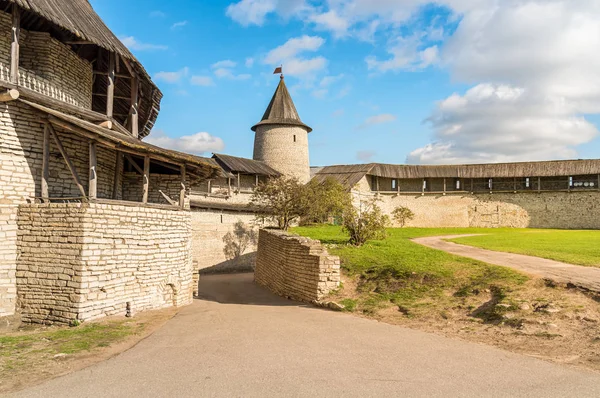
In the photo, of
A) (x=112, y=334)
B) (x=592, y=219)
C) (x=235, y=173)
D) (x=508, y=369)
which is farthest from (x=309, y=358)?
(x=592, y=219)

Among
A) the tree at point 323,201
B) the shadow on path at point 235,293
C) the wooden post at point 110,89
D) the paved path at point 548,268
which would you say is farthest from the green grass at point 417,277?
the tree at point 323,201

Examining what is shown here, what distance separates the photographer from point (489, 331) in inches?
297

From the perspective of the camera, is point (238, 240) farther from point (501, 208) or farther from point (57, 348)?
point (501, 208)

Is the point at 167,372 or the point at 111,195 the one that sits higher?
the point at 111,195

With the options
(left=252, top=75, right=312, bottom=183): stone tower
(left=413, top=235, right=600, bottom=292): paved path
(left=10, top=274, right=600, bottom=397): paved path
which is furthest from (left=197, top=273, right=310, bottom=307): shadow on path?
(left=252, top=75, right=312, bottom=183): stone tower

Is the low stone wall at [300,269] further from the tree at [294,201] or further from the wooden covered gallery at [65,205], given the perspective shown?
the tree at [294,201]

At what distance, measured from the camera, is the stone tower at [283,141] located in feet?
114

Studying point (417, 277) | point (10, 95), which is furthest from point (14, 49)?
point (417, 277)

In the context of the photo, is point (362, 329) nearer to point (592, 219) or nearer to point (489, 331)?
point (489, 331)

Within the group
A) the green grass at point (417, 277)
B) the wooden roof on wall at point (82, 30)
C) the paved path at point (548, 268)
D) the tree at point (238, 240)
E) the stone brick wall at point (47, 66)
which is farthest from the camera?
the tree at point (238, 240)

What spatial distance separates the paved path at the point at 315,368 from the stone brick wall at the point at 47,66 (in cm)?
685

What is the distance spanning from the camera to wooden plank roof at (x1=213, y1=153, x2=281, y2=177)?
101 feet

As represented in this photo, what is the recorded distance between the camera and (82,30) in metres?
10.8

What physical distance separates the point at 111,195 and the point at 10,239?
145 inches
